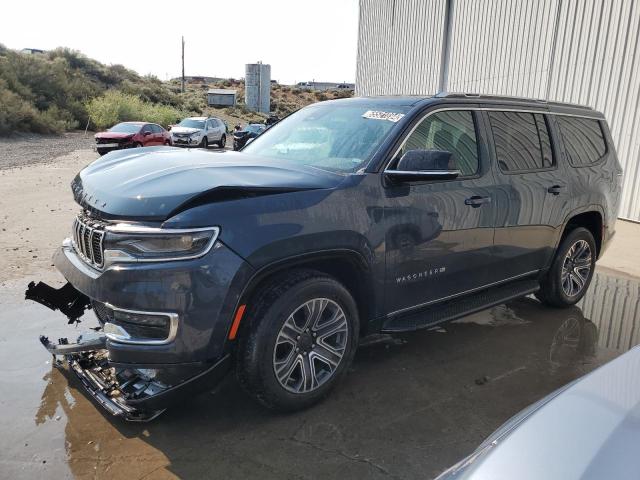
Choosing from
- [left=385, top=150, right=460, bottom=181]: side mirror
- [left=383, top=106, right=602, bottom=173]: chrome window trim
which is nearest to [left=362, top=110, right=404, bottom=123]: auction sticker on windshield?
[left=383, top=106, right=602, bottom=173]: chrome window trim

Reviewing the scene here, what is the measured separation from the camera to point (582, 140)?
5281mm

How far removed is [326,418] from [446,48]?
14723mm

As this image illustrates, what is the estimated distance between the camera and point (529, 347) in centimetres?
462

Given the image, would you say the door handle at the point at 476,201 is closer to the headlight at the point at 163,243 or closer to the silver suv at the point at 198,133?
the headlight at the point at 163,243

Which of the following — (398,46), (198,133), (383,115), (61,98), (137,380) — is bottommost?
(137,380)

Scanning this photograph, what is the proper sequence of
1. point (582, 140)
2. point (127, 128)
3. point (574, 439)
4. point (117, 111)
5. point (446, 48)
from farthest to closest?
point (117, 111) → point (127, 128) → point (446, 48) → point (582, 140) → point (574, 439)

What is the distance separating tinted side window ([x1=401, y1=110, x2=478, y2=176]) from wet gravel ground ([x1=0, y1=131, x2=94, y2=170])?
15.6 m

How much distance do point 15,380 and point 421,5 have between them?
1651cm

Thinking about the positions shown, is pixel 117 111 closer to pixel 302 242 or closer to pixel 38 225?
pixel 38 225

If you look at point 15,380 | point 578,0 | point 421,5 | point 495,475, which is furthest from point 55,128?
point 495,475

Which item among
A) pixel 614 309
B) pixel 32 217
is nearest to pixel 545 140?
pixel 614 309

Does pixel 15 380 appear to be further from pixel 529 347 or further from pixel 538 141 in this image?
pixel 538 141

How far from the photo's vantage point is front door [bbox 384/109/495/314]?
360cm

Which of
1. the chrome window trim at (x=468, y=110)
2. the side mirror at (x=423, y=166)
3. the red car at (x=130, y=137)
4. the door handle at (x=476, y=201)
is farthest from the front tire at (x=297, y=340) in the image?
the red car at (x=130, y=137)
